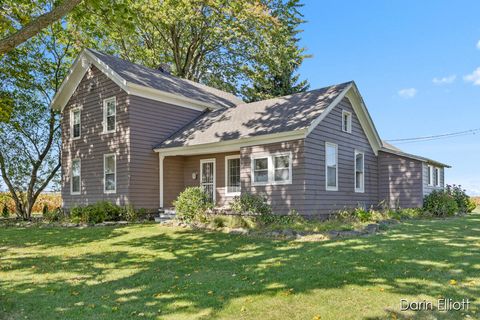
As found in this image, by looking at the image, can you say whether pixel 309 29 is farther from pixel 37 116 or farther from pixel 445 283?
pixel 445 283

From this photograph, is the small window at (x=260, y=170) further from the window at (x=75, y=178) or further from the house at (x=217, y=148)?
the window at (x=75, y=178)

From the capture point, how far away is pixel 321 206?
44.3ft

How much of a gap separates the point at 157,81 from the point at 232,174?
18.6ft

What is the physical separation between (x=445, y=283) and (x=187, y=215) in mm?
8652

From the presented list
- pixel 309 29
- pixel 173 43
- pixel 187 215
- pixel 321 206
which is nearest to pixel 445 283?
pixel 321 206

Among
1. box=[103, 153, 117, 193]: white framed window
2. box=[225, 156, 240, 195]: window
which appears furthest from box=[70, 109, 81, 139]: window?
box=[225, 156, 240, 195]: window

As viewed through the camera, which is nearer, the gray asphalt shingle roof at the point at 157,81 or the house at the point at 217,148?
the house at the point at 217,148

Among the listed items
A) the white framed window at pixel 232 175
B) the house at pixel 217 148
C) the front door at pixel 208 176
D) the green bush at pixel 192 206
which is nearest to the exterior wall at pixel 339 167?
the house at pixel 217 148

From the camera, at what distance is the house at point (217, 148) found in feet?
43.8

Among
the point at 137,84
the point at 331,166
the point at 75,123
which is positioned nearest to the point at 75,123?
the point at 75,123

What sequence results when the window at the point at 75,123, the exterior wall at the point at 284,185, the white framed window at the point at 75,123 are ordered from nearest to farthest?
1. the exterior wall at the point at 284,185
2. the white framed window at the point at 75,123
3. the window at the point at 75,123

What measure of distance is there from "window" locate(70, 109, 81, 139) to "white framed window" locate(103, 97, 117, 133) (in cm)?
218

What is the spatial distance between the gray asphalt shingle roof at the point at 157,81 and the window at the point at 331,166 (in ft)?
23.3

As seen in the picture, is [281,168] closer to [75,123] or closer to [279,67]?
[75,123]
